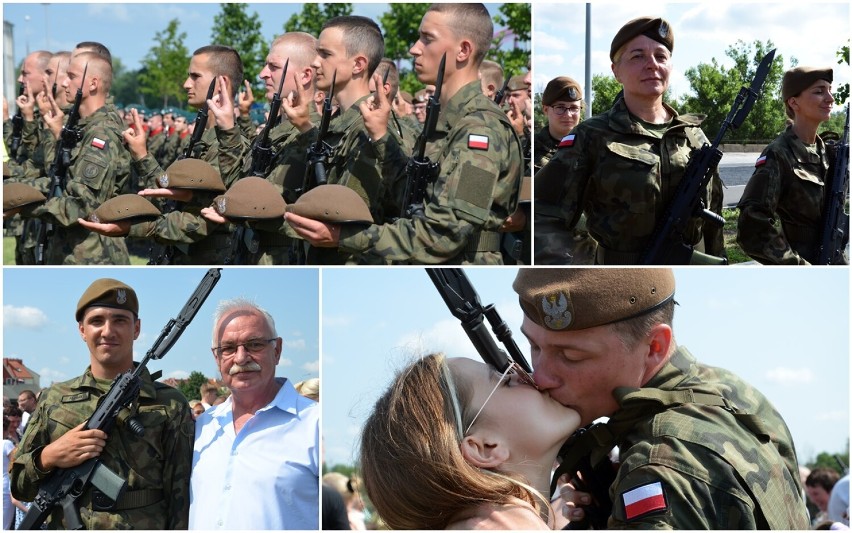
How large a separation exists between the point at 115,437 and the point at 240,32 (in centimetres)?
404

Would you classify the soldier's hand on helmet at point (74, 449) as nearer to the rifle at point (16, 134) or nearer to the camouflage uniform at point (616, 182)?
the camouflage uniform at point (616, 182)

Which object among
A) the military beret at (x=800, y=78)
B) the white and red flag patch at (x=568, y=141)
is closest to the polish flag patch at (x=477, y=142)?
the white and red flag patch at (x=568, y=141)

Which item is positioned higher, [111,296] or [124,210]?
[124,210]

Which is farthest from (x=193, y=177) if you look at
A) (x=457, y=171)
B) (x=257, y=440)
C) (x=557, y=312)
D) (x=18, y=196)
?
(x=557, y=312)

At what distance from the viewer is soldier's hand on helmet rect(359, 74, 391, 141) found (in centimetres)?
552

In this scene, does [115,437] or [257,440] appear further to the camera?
[115,437]

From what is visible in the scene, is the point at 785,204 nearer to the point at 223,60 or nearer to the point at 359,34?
the point at 359,34

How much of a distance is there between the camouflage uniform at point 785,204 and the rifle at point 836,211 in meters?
0.04

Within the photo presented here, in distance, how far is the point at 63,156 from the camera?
8.66m

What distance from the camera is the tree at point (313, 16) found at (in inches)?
263

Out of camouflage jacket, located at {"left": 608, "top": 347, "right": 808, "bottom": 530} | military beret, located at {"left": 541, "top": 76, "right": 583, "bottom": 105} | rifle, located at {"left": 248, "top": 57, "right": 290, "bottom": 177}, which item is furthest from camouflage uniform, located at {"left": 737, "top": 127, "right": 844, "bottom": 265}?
rifle, located at {"left": 248, "top": 57, "right": 290, "bottom": 177}

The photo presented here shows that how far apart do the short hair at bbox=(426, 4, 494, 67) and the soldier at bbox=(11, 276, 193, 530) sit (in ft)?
6.90

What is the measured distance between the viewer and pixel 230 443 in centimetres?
471

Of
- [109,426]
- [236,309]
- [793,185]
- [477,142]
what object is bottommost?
[109,426]
